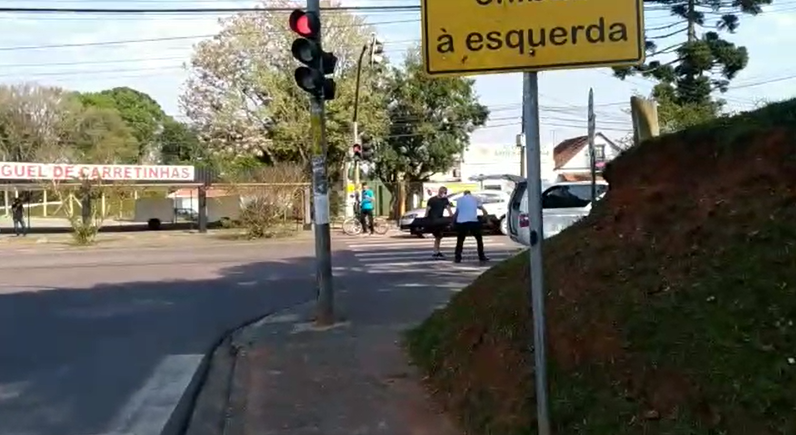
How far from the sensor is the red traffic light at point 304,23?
37.2 ft

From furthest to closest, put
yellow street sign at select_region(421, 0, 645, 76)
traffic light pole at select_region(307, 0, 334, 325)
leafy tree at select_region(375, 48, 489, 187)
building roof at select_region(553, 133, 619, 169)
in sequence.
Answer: building roof at select_region(553, 133, 619, 169), leafy tree at select_region(375, 48, 489, 187), traffic light pole at select_region(307, 0, 334, 325), yellow street sign at select_region(421, 0, 645, 76)

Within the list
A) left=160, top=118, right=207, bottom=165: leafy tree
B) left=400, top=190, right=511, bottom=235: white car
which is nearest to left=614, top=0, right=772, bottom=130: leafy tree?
left=400, top=190, right=511, bottom=235: white car

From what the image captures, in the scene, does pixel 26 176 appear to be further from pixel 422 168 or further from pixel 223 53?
pixel 422 168

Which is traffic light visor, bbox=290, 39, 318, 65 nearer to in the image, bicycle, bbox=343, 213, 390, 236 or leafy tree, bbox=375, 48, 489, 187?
bicycle, bbox=343, 213, 390, 236

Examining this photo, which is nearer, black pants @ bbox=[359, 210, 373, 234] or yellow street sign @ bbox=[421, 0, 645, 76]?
yellow street sign @ bbox=[421, 0, 645, 76]

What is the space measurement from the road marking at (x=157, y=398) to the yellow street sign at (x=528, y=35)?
398 centimetres

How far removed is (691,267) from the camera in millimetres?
6473

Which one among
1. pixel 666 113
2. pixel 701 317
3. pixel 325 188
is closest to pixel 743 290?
pixel 701 317

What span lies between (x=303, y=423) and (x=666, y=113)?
909 inches

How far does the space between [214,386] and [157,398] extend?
61cm

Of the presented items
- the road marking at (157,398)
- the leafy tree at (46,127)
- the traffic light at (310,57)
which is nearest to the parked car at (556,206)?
the traffic light at (310,57)

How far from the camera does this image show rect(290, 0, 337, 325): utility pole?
1145 centimetres

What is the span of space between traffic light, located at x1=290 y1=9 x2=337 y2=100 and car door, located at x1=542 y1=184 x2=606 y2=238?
935cm

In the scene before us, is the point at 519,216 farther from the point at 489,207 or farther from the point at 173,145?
the point at 173,145
